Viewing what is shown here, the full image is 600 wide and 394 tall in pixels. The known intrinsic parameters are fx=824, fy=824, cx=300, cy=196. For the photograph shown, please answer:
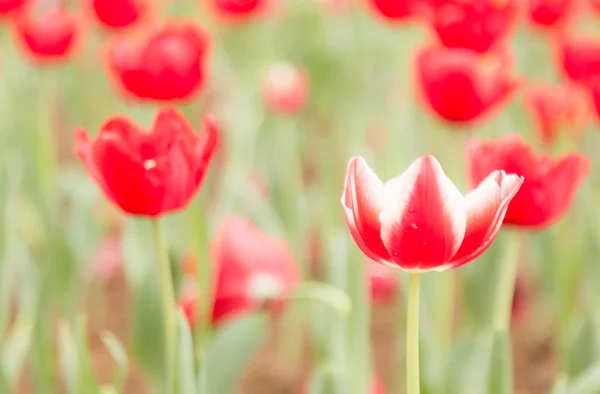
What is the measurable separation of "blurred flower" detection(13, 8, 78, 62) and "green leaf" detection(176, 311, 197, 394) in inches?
31.4

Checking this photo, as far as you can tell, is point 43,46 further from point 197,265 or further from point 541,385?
point 541,385

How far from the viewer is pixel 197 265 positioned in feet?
2.95

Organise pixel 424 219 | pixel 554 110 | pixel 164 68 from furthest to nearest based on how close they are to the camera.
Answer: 1. pixel 554 110
2. pixel 164 68
3. pixel 424 219

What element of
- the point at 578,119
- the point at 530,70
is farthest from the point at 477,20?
the point at 530,70

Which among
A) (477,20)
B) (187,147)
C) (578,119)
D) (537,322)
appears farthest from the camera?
(537,322)

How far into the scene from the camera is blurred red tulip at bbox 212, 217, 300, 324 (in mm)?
893

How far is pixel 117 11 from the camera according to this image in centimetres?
129

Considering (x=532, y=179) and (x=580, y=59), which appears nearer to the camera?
(x=532, y=179)

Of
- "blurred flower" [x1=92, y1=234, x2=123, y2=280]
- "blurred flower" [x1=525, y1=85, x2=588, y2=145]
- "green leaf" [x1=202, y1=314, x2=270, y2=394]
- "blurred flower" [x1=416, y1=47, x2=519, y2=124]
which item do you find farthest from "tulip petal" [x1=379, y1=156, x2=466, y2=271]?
"blurred flower" [x1=92, y1=234, x2=123, y2=280]

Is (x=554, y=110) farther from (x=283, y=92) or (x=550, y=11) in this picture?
(x=283, y=92)

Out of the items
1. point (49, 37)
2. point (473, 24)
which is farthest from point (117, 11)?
point (473, 24)

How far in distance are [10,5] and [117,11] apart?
170mm

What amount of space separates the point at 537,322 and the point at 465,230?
96 centimetres

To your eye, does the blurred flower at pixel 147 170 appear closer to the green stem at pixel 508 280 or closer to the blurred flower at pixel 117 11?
the green stem at pixel 508 280
